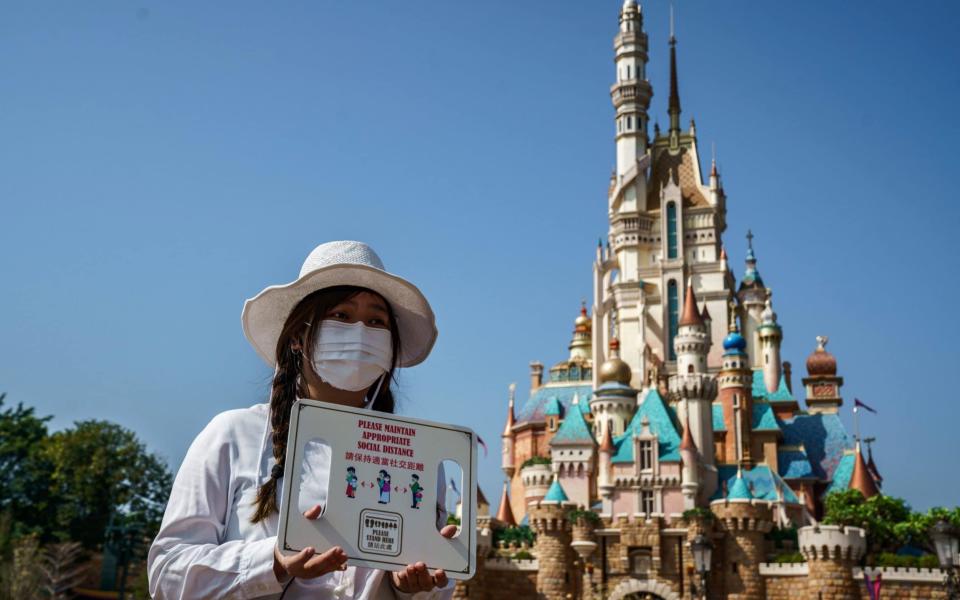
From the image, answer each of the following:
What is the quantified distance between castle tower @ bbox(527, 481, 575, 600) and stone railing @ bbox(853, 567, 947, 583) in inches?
403

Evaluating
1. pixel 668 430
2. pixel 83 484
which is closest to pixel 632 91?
pixel 668 430

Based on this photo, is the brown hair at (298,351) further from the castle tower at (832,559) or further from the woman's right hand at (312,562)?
the castle tower at (832,559)

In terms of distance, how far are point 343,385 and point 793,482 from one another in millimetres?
44758

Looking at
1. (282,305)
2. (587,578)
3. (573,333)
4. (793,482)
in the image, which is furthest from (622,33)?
(282,305)

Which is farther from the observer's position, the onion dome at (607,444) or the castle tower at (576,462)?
the castle tower at (576,462)

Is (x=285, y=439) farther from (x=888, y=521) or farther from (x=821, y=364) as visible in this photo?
(x=821, y=364)

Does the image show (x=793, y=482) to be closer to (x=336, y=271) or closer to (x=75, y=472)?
(x=75, y=472)

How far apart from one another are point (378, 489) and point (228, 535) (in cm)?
58

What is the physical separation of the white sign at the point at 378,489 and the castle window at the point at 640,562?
36.7 metres

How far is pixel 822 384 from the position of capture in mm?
56250

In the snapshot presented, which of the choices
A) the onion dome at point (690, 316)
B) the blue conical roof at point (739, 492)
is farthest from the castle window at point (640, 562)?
the onion dome at point (690, 316)

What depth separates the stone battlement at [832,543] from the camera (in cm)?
3578

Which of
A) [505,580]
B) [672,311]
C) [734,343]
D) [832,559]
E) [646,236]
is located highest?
[646,236]

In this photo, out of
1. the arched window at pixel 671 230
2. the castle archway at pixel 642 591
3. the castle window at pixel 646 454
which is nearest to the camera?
the castle archway at pixel 642 591
